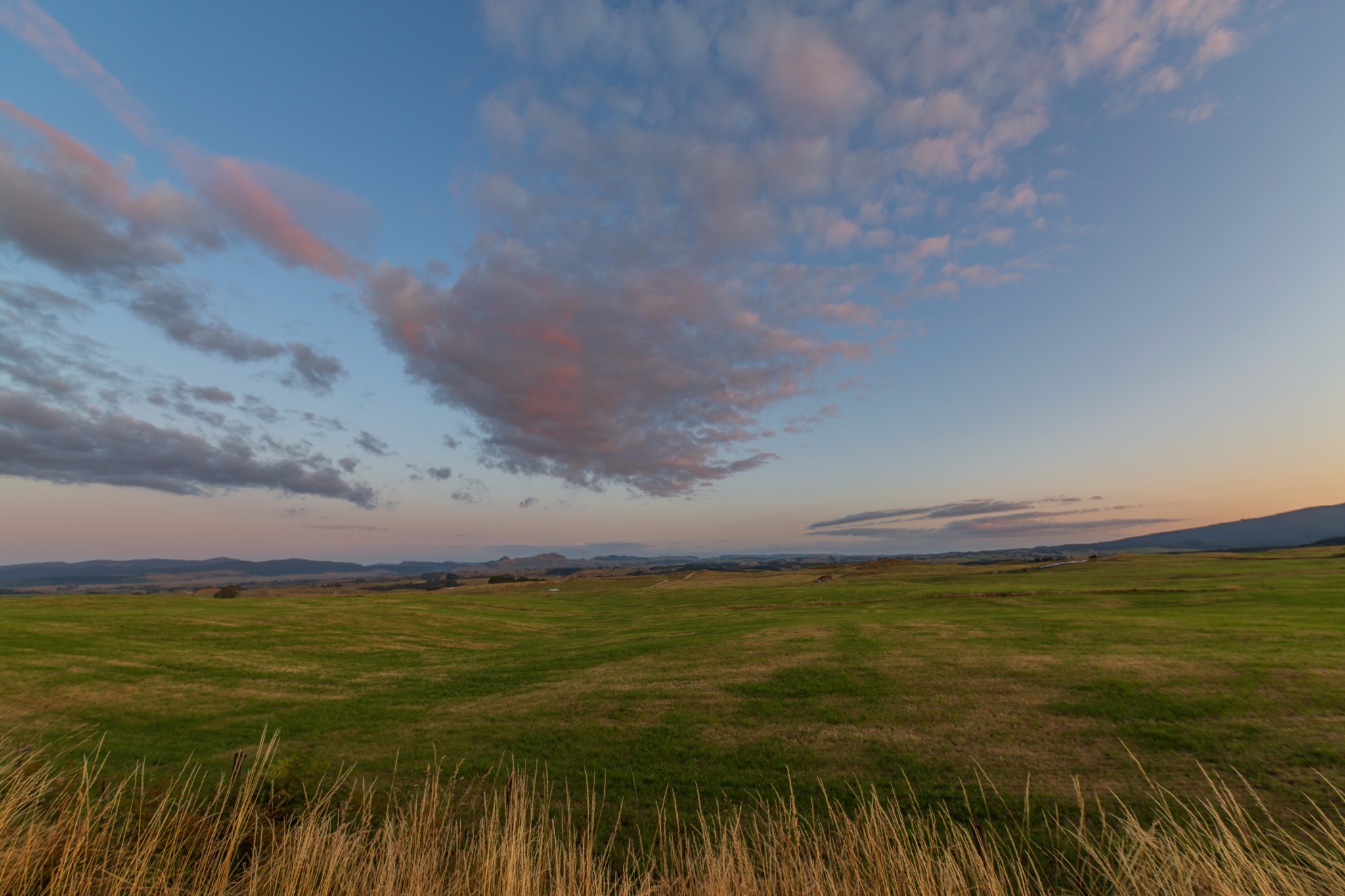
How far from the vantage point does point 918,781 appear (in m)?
14.4

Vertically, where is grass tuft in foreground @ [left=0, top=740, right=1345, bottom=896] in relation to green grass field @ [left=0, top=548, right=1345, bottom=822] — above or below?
above

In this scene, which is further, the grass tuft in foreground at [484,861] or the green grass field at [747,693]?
the green grass field at [747,693]

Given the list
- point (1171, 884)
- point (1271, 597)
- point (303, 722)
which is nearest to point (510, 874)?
point (1171, 884)

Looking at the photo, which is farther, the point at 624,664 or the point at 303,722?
the point at 624,664

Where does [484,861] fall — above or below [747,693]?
above

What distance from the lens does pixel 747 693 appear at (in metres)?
23.2

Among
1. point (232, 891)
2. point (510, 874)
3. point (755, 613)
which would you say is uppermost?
point (510, 874)

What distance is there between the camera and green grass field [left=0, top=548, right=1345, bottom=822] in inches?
605

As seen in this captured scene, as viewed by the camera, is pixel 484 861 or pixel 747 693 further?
pixel 747 693

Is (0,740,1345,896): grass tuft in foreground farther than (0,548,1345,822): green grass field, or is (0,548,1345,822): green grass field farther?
(0,548,1345,822): green grass field

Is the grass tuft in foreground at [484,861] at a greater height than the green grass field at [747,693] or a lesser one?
greater

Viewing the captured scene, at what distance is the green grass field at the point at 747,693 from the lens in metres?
15.4

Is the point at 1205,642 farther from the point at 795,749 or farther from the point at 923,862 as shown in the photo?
the point at 923,862

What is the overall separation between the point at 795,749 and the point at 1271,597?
5126 centimetres
